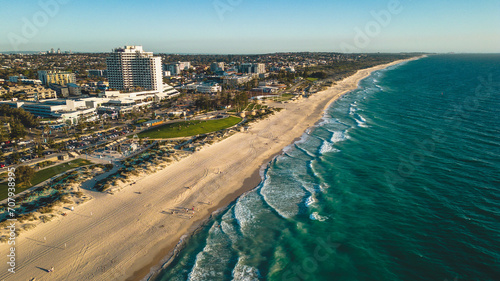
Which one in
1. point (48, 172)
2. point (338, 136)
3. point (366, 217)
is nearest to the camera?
point (366, 217)

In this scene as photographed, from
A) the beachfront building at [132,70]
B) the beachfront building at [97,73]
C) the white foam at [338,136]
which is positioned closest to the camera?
the white foam at [338,136]

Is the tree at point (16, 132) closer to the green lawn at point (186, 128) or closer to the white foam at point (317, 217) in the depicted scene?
the green lawn at point (186, 128)

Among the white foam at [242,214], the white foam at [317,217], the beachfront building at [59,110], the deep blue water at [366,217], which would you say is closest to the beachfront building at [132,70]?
the beachfront building at [59,110]

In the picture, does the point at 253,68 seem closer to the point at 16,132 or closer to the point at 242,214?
the point at 16,132

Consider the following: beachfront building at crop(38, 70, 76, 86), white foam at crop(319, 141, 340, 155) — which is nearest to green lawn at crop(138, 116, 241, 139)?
white foam at crop(319, 141, 340, 155)

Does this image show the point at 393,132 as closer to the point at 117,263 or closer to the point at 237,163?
the point at 237,163

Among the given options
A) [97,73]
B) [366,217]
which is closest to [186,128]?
[366,217]
